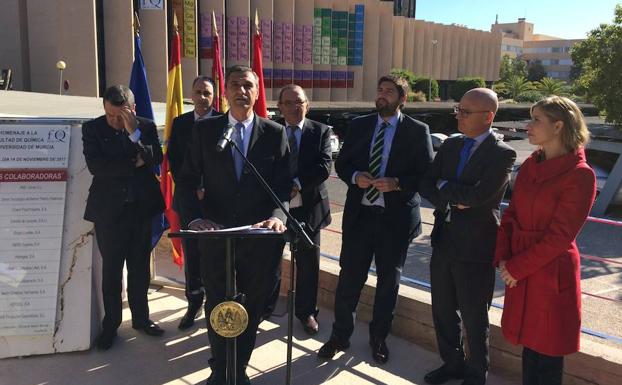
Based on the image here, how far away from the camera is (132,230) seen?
12.4ft

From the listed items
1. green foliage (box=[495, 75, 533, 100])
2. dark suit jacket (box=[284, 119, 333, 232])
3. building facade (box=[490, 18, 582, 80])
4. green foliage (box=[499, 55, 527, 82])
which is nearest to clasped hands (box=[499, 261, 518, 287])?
dark suit jacket (box=[284, 119, 333, 232])

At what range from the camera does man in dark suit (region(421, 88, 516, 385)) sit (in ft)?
9.64

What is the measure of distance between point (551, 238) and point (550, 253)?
7cm

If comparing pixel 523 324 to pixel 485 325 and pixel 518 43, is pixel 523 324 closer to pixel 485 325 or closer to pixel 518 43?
pixel 485 325

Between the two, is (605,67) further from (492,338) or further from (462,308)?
(462,308)

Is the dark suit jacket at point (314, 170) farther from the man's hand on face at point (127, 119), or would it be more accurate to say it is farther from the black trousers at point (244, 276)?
the man's hand on face at point (127, 119)

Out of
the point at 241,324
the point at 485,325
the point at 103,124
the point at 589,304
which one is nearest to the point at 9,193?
the point at 103,124

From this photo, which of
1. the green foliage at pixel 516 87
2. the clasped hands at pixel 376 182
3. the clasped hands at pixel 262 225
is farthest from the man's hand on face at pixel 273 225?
the green foliage at pixel 516 87

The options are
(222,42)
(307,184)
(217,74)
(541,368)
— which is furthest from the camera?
(222,42)

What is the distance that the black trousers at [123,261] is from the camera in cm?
366

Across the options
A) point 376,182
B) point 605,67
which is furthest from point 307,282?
point 605,67

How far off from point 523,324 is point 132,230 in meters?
2.63

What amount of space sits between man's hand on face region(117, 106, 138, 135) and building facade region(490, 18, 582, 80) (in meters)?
134

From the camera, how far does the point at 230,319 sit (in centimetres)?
235
